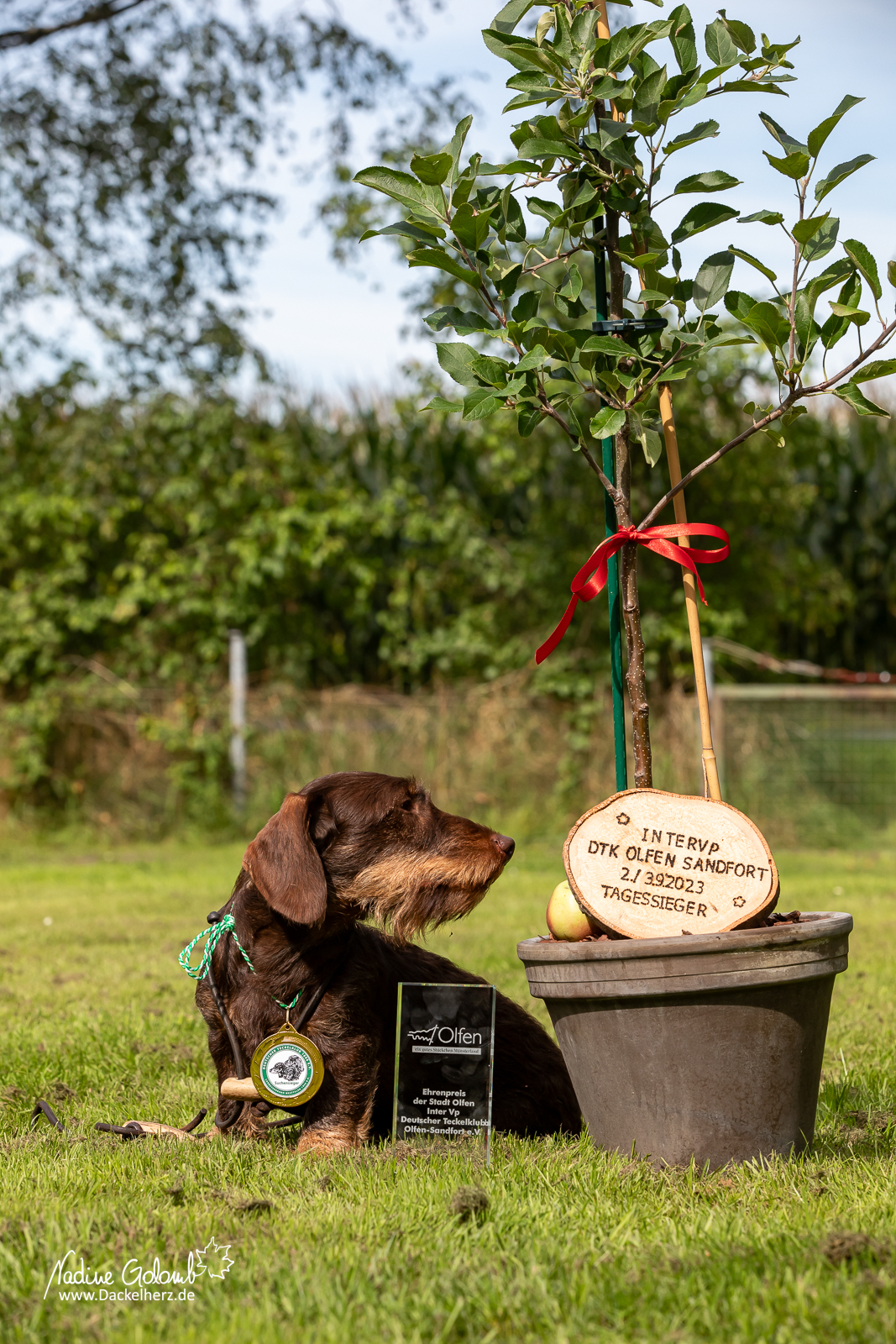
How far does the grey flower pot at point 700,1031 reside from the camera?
2859 mm

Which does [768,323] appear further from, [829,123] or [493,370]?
[493,370]

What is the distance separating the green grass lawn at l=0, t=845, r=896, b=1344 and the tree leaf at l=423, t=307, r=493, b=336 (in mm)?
2180

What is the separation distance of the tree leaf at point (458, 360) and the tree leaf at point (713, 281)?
616mm

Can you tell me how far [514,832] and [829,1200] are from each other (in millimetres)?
9390

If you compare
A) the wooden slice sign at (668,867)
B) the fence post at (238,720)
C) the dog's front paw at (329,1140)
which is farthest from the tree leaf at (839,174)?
the fence post at (238,720)

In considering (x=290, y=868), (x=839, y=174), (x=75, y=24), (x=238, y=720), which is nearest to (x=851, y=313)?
(x=839, y=174)

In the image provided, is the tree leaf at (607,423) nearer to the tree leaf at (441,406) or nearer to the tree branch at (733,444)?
the tree branch at (733,444)

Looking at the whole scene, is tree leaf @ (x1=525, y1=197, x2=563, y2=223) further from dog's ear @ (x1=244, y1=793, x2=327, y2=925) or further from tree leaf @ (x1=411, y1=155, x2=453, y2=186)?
dog's ear @ (x1=244, y1=793, x2=327, y2=925)

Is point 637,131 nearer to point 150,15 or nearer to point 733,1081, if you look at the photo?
point 733,1081

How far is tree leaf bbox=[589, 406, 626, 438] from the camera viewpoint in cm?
320

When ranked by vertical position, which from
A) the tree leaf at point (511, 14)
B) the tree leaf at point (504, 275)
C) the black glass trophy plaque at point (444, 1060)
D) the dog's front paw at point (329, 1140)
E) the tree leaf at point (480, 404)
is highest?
the tree leaf at point (511, 14)

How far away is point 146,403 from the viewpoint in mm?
13898

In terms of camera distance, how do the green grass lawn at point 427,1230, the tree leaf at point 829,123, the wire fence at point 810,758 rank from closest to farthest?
the green grass lawn at point 427,1230 < the tree leaf at point 829,123 < the wire fence at point 810,758

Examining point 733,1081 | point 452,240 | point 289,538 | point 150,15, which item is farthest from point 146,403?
point 733,1081
